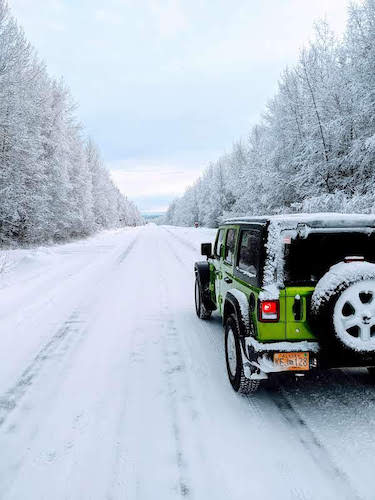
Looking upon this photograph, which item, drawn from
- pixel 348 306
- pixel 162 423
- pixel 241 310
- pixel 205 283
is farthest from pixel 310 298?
pixel 205 283

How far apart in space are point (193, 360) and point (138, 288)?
5144 mm

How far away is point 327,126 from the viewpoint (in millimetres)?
16094

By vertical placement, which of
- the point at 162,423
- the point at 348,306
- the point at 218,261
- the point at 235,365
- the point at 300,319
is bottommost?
the point at 162,423

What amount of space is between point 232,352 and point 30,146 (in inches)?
698

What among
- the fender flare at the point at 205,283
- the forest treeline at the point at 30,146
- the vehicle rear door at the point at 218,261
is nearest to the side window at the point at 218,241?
the vehicle rear door at the point at 218,261

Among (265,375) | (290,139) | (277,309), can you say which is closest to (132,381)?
(265,375)

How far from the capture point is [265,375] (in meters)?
3.62

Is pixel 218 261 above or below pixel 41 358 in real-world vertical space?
above

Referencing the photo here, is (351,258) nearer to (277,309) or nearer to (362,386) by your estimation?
(277,309)

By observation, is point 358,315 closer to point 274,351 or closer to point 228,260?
point 274,351

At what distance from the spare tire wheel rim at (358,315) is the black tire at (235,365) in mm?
1123

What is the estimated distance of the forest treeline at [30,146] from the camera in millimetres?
16453

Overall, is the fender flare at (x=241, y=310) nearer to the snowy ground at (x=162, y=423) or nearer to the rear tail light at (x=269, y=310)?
the rear tail light at (x=269, y=310)

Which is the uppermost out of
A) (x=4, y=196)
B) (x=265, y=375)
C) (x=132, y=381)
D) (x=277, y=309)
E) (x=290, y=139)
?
(x=290, y=139)
